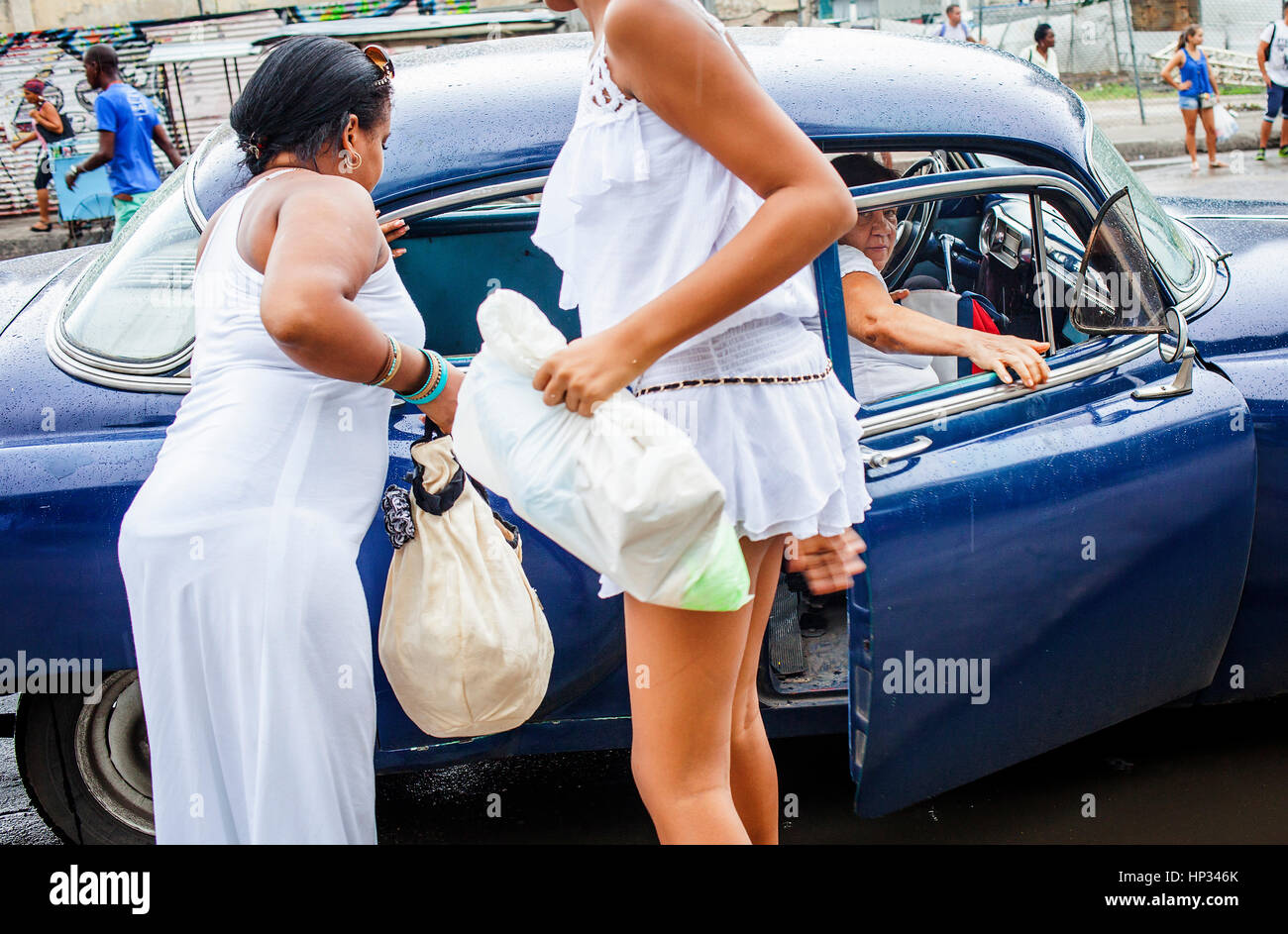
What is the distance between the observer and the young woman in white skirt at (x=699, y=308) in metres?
1.48

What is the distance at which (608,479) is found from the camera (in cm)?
144

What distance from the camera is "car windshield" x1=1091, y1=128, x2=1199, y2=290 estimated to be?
2.95 metres

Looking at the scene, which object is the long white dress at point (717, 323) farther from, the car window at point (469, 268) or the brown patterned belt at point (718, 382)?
the car window at point (469, 268)

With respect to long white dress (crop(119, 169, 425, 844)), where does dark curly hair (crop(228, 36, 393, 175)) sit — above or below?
above

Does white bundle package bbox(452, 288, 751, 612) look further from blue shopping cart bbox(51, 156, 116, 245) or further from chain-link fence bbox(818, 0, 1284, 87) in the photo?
chain-link fence bbox(818, 0, 1284, 87)

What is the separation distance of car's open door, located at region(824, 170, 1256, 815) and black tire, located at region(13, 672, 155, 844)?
1.59 metres

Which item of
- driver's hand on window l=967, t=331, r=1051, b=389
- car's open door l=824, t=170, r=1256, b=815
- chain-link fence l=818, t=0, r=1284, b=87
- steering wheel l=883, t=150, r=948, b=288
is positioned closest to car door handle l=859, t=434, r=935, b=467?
car's open door l=824, t=170, r=1256, b=815

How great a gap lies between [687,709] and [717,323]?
54cm

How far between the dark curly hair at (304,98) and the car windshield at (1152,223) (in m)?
1.80

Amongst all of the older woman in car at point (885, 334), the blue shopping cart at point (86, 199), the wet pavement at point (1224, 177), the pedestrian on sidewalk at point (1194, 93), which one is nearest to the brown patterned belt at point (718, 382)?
the older woman in car at point (885, 334)

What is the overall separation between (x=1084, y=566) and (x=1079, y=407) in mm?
375

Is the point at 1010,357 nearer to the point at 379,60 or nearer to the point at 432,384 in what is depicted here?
the point at 432,384

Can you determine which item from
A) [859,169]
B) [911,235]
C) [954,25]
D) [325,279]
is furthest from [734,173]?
[954,25]

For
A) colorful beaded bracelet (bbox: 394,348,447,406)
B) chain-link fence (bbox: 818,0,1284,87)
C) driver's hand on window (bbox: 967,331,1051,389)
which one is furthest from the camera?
chain-link fence (bbox: 818,0,1284,87)
